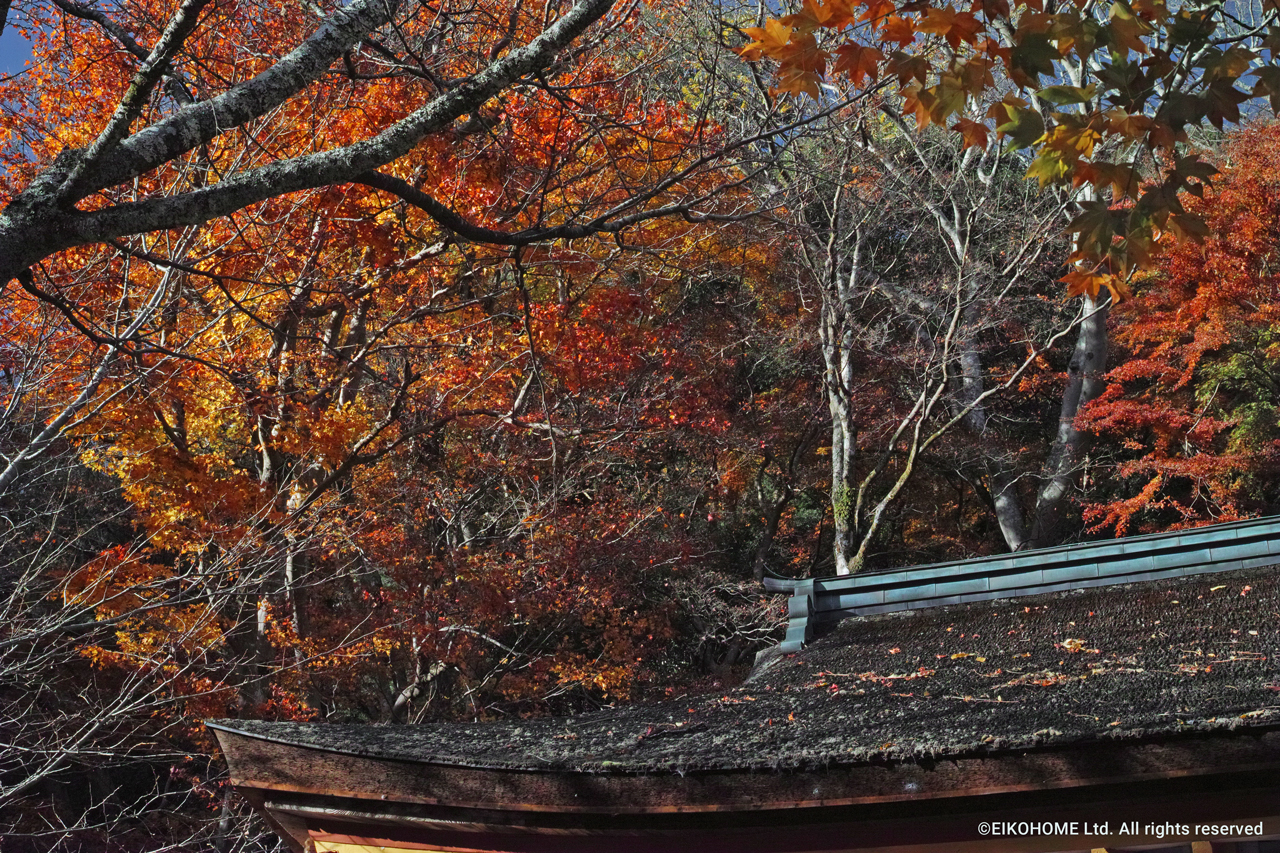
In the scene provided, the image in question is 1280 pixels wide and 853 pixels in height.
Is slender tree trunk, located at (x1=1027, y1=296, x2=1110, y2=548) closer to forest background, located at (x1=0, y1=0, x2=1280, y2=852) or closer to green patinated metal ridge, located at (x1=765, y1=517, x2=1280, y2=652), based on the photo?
forest background, located at (x1=0, y1=0, x2=1280, y2=852)

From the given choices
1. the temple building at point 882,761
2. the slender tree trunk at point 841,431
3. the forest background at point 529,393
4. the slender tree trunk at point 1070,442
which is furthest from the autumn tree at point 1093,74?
the slender tree trunk at point 1070,442

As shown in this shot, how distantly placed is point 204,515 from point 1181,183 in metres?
10.6

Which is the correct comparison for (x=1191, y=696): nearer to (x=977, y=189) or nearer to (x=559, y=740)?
(x=559, y=740)

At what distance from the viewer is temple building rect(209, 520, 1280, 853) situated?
3.41 meters

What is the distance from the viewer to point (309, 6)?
22.7ft

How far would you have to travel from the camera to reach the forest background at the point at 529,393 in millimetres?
6699

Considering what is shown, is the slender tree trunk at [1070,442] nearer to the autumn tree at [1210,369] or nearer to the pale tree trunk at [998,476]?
the pale tree trunk at [998,476]

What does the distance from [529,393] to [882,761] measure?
40.0 feet

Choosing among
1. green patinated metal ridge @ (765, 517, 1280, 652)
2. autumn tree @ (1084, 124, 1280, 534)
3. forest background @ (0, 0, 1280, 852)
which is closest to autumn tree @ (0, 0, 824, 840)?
forest background @ (0, 0, 1280, 852)

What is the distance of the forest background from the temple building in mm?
1592

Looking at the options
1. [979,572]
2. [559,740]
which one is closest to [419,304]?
[979,572]

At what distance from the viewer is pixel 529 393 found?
50.3ft

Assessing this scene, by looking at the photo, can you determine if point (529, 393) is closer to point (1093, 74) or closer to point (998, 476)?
point (998, 476)

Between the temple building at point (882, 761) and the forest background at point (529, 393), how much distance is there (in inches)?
62.7
